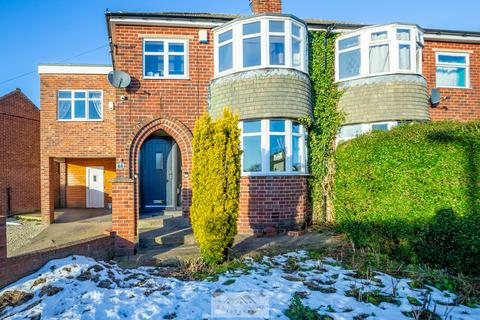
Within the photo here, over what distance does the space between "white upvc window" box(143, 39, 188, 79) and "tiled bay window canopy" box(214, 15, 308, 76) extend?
4.45ft

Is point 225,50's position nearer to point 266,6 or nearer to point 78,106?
point 266,6

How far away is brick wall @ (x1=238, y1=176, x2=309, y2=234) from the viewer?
8.05 meters

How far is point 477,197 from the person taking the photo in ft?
14.9

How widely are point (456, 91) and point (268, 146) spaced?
7.69 meters

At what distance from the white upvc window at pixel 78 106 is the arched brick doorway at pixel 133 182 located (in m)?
5.12

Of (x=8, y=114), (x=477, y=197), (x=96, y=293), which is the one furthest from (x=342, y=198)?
(x=8, y=114)

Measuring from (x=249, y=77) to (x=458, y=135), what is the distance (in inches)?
205

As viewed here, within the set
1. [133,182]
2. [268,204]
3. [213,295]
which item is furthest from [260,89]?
[213,295]

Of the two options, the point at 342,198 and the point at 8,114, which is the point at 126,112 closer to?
the point at 342,198

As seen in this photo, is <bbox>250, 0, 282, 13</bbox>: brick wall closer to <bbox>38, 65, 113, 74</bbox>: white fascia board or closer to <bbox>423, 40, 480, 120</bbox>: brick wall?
<bbox>423, 40, 480, 120</bbox>: brick wall

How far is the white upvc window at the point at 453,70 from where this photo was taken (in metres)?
10.6

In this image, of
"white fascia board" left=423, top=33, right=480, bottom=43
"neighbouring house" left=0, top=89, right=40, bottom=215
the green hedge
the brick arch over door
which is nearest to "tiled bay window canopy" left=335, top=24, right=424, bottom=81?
"white fascia board" left=423, top=33, right=480, bottom=43

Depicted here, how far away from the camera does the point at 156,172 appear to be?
35.2ft

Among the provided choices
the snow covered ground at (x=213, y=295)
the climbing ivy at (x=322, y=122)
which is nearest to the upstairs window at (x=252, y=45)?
the climbing ivy at (x=322, y=122)
